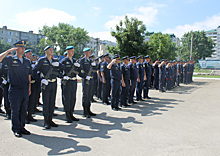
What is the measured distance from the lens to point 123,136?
4402 mm

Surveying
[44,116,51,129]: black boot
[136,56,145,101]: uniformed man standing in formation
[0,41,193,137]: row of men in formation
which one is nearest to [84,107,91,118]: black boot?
[0,41,193,137]: row of men in formation

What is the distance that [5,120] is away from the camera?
568cm

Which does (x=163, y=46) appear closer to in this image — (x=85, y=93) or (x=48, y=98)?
(x=85, y=93)

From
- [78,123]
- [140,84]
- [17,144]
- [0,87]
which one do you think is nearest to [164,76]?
[140,84]

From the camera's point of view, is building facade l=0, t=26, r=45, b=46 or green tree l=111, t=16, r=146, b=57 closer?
green tree l=111, t=16, r=146, b=57

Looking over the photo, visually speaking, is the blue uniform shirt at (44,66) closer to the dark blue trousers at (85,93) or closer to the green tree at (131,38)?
the dark blue trousers at (85,93)

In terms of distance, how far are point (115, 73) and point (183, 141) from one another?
3451mm

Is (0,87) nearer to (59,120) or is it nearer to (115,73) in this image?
(59,120)

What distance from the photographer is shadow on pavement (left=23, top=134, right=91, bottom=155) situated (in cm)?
361

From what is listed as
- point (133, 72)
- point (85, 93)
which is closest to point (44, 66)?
point (85, 93)

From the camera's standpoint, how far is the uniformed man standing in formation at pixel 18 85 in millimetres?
4289

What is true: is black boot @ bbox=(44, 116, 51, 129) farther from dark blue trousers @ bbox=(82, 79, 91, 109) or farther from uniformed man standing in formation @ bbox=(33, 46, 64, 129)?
dark blue trousers @ bbox=(82, 79, 91, 109)

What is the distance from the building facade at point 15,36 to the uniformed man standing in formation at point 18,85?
66.8 meters

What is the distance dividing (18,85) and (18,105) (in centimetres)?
45
